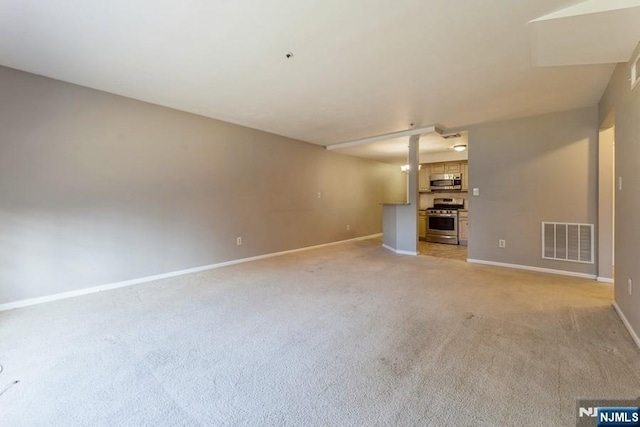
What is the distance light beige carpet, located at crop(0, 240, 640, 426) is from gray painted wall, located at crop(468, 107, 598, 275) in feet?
3.27

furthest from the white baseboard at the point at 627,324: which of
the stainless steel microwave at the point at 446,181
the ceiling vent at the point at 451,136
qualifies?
the stainless steel microwave at the point at 446,181

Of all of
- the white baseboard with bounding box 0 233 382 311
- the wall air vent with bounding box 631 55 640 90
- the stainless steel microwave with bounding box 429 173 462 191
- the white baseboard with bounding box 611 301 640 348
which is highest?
the wall air vent with bounding box 631 55 640 90

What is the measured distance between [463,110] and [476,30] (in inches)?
79.4

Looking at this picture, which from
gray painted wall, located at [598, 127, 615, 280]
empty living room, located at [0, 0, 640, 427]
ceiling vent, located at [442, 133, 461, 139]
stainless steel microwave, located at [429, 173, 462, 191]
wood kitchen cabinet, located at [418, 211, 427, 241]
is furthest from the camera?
wood kitchen cabinet, located at [418, 211, 427, 241]

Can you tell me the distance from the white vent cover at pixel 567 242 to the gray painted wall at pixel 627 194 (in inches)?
52.1

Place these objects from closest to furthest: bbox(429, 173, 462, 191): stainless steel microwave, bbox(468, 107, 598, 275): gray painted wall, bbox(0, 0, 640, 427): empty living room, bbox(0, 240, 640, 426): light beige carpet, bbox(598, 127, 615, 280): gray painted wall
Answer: bbox(0, 240, 640, 426): light beige carpet → bbox(0, 0, 640, 427): empty living room → bbox(598, 127, 615, 280): gray painted wall → bbox(468, 107, 598, 275): gray painted wall → bbox(429, 173, 462, 191): stainless steel microwave

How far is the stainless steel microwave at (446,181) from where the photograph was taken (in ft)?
22.5

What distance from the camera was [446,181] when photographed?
693 cm

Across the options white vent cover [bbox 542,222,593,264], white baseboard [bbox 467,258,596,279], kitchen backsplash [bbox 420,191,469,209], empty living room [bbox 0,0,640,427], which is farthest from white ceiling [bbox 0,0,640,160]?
kitchen backsplash [bbox 420,191,469,209]

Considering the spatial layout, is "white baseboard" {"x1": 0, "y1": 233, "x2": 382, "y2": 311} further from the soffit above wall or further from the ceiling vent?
the soffit above wall

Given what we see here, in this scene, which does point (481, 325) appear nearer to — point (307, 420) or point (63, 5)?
point (307, 420)

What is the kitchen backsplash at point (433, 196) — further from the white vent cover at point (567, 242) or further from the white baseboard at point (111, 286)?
the white baseboard at point (111, 286)

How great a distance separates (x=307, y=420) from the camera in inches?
53.5

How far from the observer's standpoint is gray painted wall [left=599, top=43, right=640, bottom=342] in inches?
81.8
